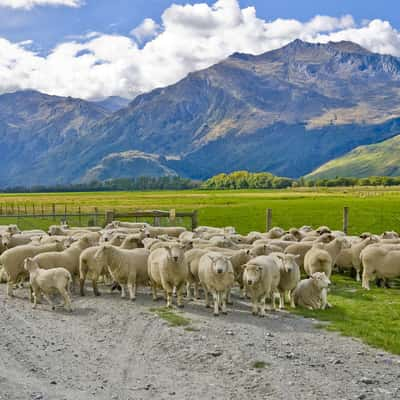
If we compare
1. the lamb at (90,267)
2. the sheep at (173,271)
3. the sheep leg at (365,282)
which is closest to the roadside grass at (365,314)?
the sheep leg at (365,282)

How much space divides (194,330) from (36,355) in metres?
4.06

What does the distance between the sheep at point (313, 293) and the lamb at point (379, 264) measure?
467 cm

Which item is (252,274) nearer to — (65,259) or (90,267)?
(90,267)

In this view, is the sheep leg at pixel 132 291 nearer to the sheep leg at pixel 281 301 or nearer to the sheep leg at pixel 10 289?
the sheep leg at pixel 10 289

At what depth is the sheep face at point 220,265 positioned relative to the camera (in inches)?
645

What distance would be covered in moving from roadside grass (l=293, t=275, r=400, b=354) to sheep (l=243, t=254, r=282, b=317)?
113cm

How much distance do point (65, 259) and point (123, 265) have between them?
90.8 inches

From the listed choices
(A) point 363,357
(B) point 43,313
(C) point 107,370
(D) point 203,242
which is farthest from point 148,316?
(D) point 203,242

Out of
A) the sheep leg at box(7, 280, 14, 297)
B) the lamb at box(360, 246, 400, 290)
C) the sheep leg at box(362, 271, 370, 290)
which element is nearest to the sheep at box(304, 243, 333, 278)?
the sheep leg at box(362, 271, 370, 290)

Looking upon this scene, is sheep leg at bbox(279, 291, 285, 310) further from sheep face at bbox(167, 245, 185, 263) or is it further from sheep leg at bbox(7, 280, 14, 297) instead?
sheep leg at bbox(7, 280, 14, 297)

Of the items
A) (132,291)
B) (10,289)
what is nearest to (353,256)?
(132,291)

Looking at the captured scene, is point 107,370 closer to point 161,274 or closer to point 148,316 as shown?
point 148,316

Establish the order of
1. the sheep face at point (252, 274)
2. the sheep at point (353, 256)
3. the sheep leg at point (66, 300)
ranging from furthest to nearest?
1. the sheep at point (353, 256)
2. the sheep leg at point (66, 300)
3. the sheep face at point (252, 274)

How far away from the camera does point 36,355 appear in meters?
12.3
